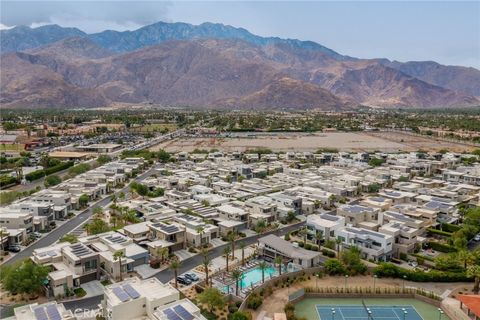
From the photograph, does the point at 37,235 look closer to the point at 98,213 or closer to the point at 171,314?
the point at 98,213

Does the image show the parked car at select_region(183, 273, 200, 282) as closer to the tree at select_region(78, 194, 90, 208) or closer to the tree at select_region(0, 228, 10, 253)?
the tree at select_region(0, 228, 10, 253)

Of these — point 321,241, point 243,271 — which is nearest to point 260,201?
point 321,241

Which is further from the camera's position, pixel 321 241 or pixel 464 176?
pixel 464 176

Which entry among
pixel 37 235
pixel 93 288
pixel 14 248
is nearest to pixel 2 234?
pixel 14 248

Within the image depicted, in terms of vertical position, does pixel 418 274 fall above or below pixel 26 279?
below

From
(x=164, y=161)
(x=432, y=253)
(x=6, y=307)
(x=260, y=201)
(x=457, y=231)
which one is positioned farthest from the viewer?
(x=164, y=161)

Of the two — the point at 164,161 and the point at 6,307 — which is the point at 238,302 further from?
the point at 164,161

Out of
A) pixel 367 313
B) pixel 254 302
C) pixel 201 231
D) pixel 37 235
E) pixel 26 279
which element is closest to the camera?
pixel 254 302

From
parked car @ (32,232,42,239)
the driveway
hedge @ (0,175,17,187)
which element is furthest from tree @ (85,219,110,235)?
hedge @ (0,175,17,187)
